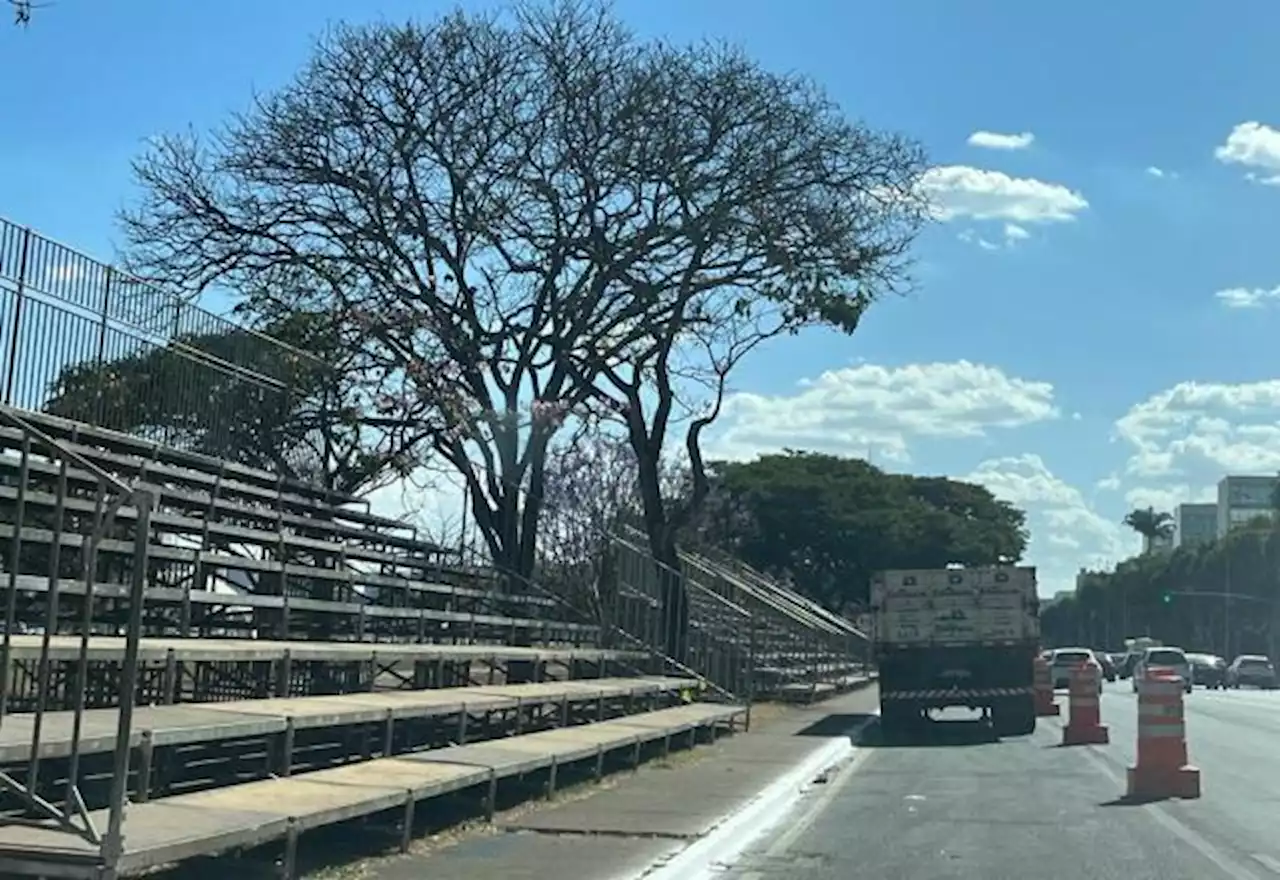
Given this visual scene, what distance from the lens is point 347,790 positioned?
32.1 ft

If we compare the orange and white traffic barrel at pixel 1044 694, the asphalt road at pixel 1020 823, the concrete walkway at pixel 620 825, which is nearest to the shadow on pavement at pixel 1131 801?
the asphalt road at pixel 1020 823

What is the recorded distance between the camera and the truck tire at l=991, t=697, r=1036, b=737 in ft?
82.0

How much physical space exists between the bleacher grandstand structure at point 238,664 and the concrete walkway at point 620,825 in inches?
16.5

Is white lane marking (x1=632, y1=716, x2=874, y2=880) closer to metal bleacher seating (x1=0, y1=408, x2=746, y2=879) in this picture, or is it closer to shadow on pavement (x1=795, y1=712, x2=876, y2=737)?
metal bleacher seating (x1=0, y1=408, x2=746, y2=879)

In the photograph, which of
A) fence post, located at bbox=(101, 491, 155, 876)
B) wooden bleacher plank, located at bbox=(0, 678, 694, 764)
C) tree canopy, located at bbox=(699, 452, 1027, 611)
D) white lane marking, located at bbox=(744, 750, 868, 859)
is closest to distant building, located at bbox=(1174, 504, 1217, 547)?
tree canopy, located at bbox=(699, 452, 1027, 611)

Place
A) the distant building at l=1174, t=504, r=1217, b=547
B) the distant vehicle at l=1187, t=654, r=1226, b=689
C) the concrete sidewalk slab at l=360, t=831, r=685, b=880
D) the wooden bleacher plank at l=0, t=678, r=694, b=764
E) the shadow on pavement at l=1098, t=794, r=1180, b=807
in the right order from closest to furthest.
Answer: the wooden bleacher plank at l=0, t=678, r=694, b=764, the concrete sidewalk slab at l=360, t=831, r=685, b=880, the shadow on pavement at l=1098, t=794, r=1180, b=807, the distant vehicle at l=1187, t=654, r=1226, b=689, the distant building at l=1174, t=504, r=1217, b=547

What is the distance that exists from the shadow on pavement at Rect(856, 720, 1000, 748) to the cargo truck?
11.1 inches

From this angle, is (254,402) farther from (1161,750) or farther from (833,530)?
(833,530)

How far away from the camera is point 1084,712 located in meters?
22.8

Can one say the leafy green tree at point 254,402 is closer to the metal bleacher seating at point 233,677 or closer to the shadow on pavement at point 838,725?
the metal bleacher seating at point 233,677

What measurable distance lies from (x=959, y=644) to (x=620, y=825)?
14483 millimetres

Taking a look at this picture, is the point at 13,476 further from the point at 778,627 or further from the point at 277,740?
the point at 778,627

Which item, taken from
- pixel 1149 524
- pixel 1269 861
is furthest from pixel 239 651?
pixel 1149 524

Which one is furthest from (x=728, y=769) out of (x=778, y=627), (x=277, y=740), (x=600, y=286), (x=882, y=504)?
Answer: (x=882, y=504)
